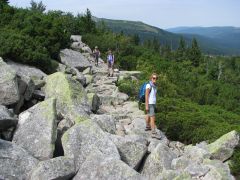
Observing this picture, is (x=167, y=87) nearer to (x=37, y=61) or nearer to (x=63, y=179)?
(x=37, y=61)

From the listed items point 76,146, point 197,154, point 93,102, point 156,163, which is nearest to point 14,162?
point 76,146

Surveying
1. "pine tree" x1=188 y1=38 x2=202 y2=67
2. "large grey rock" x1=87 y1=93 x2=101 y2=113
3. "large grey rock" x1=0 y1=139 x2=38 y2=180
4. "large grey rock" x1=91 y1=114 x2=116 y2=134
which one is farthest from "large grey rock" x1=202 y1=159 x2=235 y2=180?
"pine tree" x1=188 y1=38 x2=202 y2=67

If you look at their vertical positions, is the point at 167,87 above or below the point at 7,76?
below

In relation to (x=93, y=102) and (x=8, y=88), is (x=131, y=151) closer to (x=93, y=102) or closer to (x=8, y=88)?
(x=8, y=88)

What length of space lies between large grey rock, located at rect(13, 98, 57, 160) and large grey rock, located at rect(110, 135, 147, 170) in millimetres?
1879

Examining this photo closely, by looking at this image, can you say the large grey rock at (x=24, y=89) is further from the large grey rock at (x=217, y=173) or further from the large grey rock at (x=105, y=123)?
the large grey rock at (x=217, y=173)

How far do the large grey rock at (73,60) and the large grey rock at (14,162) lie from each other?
15.1 m

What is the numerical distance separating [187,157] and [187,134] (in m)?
4.25

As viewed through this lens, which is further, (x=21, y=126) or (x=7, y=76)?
(x=7, y=76)

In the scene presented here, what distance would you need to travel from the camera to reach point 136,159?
12.3 m

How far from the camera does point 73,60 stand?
90.0 ft

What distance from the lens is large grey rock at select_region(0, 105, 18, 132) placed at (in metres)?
12.2

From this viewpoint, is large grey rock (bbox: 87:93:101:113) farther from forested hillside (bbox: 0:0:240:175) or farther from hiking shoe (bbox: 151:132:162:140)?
hiking shoe (bbox: 151:132:162:140)

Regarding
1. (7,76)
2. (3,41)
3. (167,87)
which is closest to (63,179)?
(7,76)
